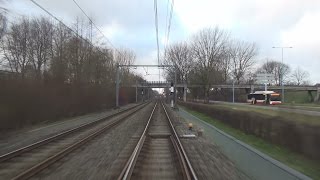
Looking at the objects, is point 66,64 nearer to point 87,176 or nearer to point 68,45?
point 68,45

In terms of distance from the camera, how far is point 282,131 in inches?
573

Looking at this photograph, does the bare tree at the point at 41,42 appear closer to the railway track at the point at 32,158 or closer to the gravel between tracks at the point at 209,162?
the railway track at the point at 32,158

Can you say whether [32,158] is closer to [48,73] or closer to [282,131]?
[282,131]

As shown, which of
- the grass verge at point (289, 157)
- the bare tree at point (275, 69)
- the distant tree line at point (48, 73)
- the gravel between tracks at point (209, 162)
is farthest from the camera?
the bare tree at point (275, 69)

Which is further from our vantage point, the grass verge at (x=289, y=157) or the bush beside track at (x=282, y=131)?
the bush beside track at (x=282, y=131)

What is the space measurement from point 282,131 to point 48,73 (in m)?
28.8

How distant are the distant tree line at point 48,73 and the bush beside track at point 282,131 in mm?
13299

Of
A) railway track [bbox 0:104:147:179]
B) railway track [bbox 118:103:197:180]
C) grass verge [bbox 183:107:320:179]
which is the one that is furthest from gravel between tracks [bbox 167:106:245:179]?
railway track [bbox 0:104:147:179]

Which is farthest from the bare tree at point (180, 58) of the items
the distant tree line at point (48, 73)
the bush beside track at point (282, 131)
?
the bush beside track at point (282, 131)

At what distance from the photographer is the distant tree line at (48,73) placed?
26438mm

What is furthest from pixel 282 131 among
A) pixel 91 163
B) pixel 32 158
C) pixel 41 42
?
pixel 41 42

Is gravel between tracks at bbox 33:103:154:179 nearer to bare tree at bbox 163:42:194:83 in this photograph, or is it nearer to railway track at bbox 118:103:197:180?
railway track at bbox 118:103:197:180

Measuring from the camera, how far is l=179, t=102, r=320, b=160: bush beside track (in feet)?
37.7

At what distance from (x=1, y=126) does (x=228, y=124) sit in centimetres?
1388
